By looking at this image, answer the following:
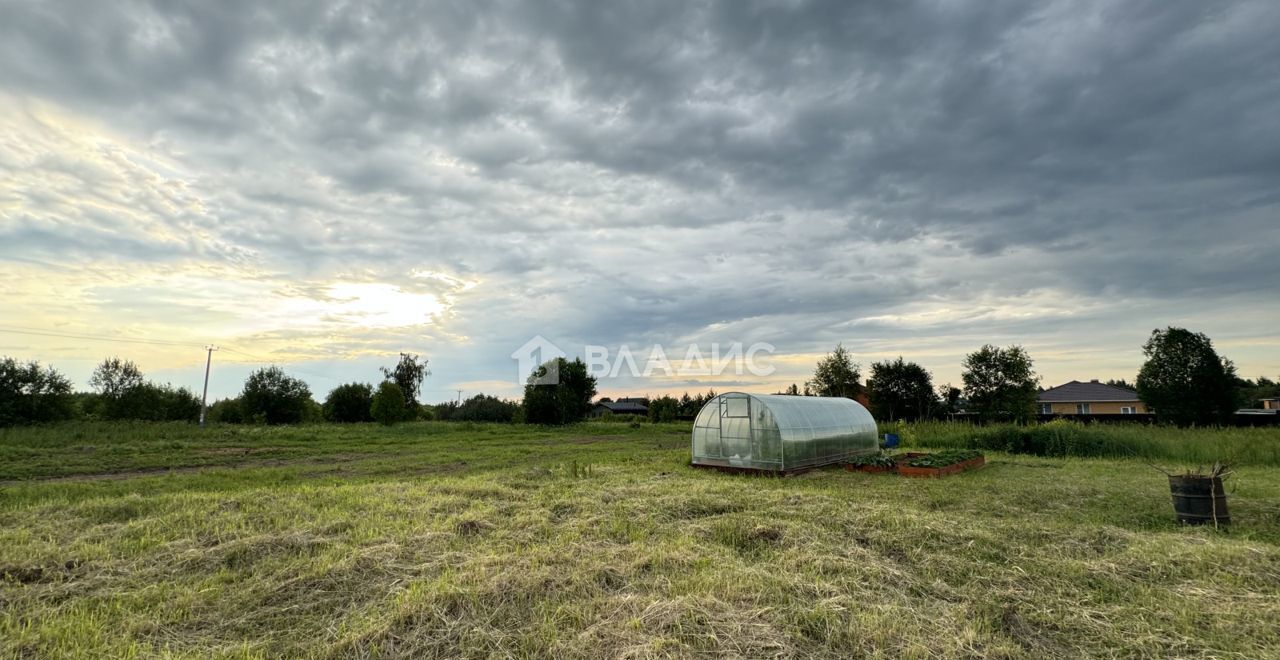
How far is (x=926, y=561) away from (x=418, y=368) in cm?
6566

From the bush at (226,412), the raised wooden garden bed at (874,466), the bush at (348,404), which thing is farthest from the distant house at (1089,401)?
the bush at (226,412)

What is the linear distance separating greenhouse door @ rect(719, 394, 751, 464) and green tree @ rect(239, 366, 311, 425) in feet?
128

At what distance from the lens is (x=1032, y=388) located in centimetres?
3672

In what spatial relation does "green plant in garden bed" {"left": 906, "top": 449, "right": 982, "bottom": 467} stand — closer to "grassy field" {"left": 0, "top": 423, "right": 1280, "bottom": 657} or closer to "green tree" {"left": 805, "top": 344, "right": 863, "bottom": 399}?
"grassy field" {"left": 0, "top": 423, "right": 1280, "bottom": 657}

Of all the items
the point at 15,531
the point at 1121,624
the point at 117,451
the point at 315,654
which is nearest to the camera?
the point at 315,654

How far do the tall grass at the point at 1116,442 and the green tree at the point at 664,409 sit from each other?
2974 cm

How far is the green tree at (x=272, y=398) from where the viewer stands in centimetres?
4238

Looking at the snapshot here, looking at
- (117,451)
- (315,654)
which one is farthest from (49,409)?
(315,654)

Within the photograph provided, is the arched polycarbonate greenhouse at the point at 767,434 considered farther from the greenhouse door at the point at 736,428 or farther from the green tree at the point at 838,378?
the green tree at the point at 838,378

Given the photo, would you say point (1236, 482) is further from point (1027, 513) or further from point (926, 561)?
point (926, 561)

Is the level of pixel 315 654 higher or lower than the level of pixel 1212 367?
lower

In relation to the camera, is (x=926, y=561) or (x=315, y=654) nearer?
(x=315, y=654)

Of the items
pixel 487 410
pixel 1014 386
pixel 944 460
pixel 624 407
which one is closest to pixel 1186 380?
pixel 1014 386

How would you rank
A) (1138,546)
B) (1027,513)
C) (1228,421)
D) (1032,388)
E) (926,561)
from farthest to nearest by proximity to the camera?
(1032,388) < (1228,421) < (1027,513) < (1138,546) < (926,561)
